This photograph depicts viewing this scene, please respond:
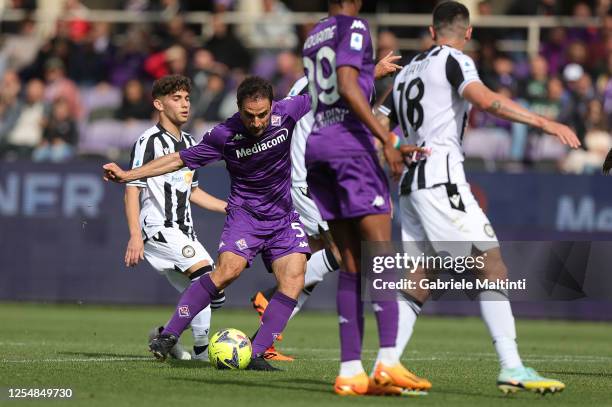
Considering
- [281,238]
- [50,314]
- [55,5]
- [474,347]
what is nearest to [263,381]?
[281,238]

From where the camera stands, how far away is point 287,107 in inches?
381

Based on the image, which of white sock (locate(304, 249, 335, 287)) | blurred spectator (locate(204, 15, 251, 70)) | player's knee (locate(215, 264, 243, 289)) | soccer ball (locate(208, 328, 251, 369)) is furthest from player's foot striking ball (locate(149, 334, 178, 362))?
blurred spectator (locate(204, 15, 251, 70))

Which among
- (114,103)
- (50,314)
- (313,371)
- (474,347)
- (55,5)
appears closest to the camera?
(313,371)

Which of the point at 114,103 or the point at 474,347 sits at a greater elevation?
the point at 114,103

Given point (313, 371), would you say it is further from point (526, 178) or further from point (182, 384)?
point (526, 178)

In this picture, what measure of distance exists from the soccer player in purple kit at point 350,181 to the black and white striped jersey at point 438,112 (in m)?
0.32

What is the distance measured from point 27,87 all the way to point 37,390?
14267 mm

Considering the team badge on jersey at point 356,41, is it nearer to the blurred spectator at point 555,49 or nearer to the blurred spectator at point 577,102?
the blurred spectator at point 577,102

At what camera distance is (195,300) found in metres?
9.57

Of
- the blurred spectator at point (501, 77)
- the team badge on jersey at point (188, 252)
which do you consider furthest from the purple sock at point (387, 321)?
the blurred spectator at point (501, 77)

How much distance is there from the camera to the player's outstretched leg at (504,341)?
762cm

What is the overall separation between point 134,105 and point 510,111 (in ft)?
42.9

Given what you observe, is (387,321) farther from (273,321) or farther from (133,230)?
(133,230)

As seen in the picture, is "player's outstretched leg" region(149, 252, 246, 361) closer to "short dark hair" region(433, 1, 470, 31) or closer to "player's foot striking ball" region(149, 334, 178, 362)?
"player's foot striking ball" region(149, 334, 178, 362)
